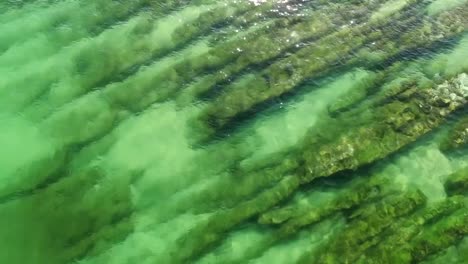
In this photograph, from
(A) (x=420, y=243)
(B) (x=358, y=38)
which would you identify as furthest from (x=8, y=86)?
(A) (x=420, y=243)

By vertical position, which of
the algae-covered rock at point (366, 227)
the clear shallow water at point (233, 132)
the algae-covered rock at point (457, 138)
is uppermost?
the clear shallow water at point (233, 132)

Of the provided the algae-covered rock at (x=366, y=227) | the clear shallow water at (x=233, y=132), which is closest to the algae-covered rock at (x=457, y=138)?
the clear shallow water at (x=233, y=132)

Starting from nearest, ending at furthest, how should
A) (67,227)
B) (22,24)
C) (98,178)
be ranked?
(67,227) → (98,178) → (22,24)

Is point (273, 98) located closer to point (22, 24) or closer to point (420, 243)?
point (420, 243)

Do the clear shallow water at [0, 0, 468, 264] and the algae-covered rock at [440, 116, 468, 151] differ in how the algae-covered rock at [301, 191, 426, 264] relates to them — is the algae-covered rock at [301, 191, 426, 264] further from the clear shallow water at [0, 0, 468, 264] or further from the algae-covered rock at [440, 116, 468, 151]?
the algae-covered rock at [440, 116, 468, 151]

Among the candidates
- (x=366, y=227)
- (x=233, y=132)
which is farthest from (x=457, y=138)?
(x=233, y=132)

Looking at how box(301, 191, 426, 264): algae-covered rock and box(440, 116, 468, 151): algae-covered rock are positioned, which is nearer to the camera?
box(301, 191, 426, 264): algae-covered rock

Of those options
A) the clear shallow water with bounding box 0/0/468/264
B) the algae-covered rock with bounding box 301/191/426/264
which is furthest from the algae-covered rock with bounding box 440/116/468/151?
the algae-covered rock with bounding box 301/191/426/264

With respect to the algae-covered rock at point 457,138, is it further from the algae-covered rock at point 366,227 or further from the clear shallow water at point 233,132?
the algae-covered rock at point 366,227

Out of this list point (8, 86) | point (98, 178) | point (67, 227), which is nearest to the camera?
point (67, 227)
